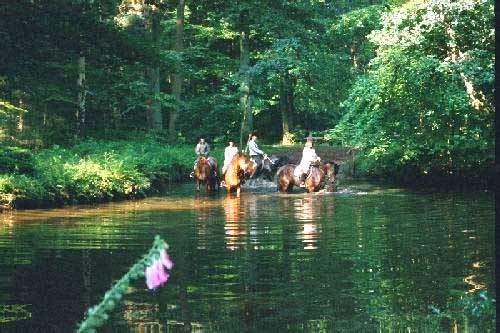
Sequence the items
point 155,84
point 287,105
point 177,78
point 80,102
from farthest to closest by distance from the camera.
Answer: point 287,105 < point 155,84 < point 177,78 < point 80,102

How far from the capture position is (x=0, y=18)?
1342 centimetres

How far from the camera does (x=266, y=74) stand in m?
45.1

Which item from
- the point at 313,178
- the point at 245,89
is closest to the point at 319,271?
the point at 313,178

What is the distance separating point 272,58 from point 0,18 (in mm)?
29506

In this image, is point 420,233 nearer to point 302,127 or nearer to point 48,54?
point 48,54

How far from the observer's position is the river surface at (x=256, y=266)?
855 cm

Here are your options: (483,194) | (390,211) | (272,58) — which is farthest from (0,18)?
(272,58)

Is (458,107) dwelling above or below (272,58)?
below

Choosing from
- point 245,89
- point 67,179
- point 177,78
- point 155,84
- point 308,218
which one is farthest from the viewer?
point 155,84

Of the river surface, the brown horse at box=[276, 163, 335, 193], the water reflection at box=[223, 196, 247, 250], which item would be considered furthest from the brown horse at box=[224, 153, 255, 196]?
the river surface

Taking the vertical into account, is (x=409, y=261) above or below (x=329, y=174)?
below

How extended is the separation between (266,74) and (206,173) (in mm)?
16105

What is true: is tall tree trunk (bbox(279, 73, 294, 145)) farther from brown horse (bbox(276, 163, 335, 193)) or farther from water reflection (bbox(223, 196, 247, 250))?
water reflection (bbox(223, 196, 247, 250))

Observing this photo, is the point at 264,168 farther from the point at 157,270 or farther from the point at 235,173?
the point at 157,270
